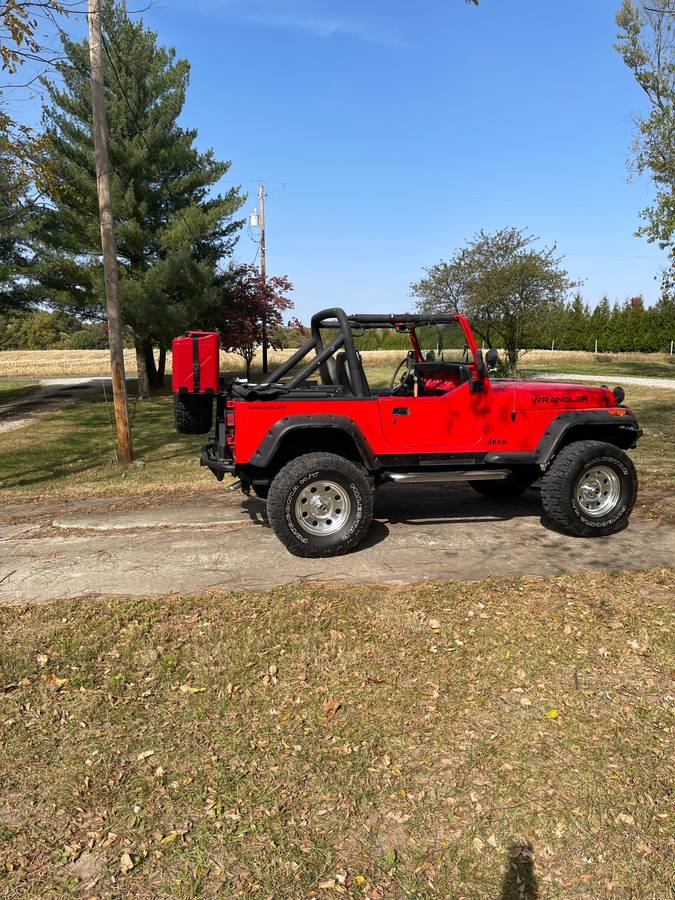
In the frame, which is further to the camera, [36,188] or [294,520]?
[36,188]

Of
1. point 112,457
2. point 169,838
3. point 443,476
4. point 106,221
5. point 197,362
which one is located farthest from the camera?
point 112,457

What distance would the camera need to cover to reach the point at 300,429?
5.33 metres

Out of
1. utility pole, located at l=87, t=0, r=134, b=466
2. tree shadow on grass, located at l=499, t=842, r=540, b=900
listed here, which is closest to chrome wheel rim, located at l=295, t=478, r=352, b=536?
tree shadow on grass, located at l=499, t=842, r=540, b=900

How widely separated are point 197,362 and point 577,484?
3.60 m

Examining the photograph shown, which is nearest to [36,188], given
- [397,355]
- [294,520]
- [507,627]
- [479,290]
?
[397,355]

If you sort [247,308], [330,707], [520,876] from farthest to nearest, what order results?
[247,308] → [330,707] → [520,876]

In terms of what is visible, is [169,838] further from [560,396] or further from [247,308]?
[247,308]

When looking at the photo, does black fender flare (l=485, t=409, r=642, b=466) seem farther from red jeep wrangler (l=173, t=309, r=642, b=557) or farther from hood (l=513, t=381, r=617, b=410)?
hood (l=513, t=381, r=617, b=410)

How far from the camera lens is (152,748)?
3195 millimetres

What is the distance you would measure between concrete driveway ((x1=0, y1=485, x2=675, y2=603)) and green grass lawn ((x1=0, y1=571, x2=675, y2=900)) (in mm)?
393

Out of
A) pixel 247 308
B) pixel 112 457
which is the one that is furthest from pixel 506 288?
pixel 112 457

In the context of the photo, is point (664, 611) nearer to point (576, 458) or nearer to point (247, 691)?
point (576, 458)

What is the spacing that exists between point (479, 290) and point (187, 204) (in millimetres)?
11769

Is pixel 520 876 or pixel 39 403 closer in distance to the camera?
pixel 520 876
